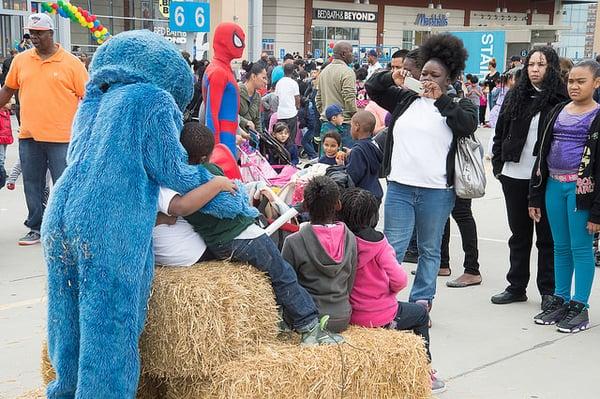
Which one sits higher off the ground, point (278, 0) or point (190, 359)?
point (278, 0)

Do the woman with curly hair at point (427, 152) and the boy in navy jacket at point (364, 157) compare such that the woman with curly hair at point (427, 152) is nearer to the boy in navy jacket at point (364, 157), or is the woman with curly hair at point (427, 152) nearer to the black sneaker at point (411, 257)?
the boy in navy jacket at point (364, 157)

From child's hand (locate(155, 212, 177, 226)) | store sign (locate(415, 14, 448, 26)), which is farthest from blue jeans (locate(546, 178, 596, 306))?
store sign (locate(415, 14, 448, 26))

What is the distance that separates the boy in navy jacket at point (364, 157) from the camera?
20.6 feet

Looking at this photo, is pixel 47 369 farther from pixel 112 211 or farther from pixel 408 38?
pixel 408 38

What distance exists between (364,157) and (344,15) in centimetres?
4199

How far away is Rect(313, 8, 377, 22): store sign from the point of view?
45.8m

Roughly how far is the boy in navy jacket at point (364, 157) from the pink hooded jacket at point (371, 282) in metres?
2.23

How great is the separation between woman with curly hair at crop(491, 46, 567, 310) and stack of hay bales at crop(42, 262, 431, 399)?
260cm

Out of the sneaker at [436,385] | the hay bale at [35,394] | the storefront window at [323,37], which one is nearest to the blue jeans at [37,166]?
the hay bale at [35,394]

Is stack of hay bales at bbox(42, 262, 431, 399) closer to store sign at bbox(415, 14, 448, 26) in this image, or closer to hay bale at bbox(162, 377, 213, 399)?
hay bale at bbox(162, 377, 213, 399)

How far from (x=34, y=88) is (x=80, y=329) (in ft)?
14.7

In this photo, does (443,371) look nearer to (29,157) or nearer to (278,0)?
(29,157)

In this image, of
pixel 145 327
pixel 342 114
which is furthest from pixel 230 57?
pixel 145 327

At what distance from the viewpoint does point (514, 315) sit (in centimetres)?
585
